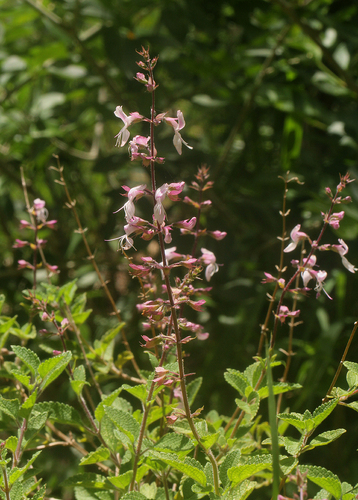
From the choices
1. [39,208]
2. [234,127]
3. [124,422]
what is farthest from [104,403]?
[234,127]

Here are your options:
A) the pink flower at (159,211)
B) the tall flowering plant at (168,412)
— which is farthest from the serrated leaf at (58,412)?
the pink flower at (159,211)

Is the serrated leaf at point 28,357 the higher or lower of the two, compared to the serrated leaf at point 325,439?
higher

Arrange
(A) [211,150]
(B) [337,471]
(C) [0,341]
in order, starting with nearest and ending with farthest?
(C) [0,341] < (B) [337,471] < (A) [211,150]

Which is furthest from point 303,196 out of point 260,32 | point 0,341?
point 0,341

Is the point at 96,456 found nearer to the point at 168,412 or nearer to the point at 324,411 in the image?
the point at 168,412

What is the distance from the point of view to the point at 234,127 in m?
1.09

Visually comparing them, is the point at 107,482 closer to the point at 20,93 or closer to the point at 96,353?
the point at 96,353

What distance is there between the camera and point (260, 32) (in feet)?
3.40

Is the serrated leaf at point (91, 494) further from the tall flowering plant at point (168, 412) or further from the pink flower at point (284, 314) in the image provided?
the pink flower at point (284, 314)

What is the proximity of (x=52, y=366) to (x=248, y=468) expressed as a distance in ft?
0.56

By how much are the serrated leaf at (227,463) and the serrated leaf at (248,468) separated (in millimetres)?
17

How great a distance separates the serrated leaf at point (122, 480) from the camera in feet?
1.16

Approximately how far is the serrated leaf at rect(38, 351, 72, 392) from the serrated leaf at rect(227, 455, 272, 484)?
0.48 feet

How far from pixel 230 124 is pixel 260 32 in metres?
0.24
